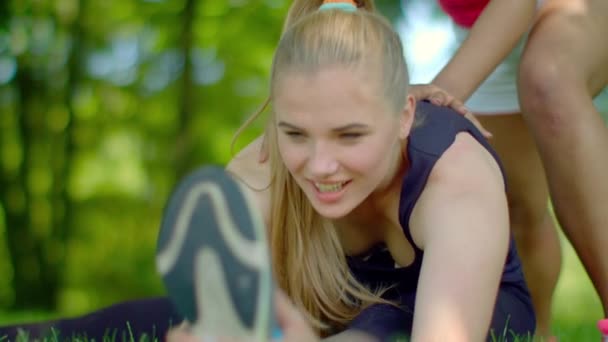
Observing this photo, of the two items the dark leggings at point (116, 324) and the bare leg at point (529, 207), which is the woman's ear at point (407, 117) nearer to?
the dark leggings at point (116, 324)

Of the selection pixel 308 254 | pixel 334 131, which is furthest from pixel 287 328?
pixel 308 254

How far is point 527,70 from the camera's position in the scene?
8.52ft

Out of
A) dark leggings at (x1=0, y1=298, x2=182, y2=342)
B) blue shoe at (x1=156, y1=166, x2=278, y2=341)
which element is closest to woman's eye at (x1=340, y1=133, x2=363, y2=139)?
blue shoe at (x1=156, y1=166, x2=278, y2=341)

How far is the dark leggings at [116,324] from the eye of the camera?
8.84 ft

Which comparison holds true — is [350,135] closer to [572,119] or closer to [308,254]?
[308,254]

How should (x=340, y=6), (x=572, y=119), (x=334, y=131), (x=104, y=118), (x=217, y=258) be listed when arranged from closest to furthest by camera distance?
(x=217, y=258), (x=334, y=131), (x=340, y=6), (x=572, y=119), (x=104, y=118)

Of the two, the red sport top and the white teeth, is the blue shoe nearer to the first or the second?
the white teeth

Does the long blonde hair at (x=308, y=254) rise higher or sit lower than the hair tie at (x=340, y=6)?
lower

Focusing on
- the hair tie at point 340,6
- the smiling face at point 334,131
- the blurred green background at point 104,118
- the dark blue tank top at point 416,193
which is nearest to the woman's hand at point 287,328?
the smiling face at point 334,131

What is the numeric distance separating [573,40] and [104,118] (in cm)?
773

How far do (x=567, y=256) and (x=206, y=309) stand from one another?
10.6 m

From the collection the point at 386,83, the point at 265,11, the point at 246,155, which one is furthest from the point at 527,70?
the point at 265,11

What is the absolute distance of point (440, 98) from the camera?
253cm

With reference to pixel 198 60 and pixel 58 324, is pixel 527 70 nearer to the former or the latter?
pixel 58 324
